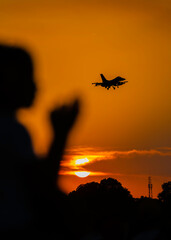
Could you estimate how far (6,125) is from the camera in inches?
175

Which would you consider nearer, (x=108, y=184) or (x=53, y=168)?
(x=53, y=168)

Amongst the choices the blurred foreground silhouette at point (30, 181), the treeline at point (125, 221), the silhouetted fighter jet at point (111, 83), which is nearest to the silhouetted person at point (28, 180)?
the blurred foreground silhouette at point (30, 181)

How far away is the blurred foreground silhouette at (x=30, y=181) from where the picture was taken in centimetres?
431

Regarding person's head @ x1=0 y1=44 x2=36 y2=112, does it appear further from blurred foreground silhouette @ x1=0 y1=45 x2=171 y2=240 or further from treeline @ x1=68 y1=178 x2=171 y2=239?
treeline @ x1=68 y1=178 x2=171 y2=239

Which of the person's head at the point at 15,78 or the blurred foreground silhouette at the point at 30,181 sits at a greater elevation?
the person's head at the point at 15,78

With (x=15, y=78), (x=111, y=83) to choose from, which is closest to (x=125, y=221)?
(x=15, y=78)

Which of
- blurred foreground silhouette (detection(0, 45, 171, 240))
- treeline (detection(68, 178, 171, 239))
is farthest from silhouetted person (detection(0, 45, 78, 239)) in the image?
treeline (detection(68, 178, 171, 239))

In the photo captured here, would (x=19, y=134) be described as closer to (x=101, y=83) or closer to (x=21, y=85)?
(x=21, y=85)

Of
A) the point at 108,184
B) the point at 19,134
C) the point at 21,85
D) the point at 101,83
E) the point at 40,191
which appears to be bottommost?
the point at 40,191

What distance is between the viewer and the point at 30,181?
14.2 feet

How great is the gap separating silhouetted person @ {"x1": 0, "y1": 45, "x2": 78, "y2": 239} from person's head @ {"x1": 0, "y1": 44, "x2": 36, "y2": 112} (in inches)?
2.2

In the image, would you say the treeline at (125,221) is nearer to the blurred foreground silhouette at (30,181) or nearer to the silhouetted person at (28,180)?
the blurred foreground silhouette at (30,181)

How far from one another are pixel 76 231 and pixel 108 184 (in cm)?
7802

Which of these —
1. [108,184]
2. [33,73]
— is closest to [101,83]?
[33,73]
